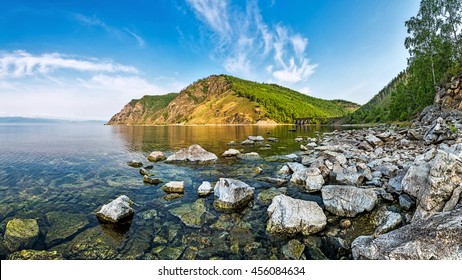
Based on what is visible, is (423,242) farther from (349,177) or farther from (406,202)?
(349,177)

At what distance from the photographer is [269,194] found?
15.0 m

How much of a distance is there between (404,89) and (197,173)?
8603 cm

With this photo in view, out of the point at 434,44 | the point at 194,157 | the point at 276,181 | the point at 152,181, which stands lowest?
the point at 152,181

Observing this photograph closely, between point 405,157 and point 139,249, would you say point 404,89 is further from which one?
point 139,249

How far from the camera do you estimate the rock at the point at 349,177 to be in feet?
50.3

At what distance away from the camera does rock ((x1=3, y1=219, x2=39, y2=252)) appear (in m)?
9.50

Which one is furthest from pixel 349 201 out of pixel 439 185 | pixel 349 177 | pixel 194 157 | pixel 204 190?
pixel 194 157

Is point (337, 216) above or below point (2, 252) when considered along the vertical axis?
above

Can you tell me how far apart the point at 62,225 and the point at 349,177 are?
57.3ft

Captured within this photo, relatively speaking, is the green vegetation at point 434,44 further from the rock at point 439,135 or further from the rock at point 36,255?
the rock at point 36,255

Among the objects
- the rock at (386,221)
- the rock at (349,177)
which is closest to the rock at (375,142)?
the rock at (349,177)

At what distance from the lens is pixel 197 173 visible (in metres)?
21.6

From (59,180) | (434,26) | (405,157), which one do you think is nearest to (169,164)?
(59,180)

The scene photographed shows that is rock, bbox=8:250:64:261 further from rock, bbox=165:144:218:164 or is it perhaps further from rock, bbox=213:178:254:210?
rock, bbox=165:144:218:164
